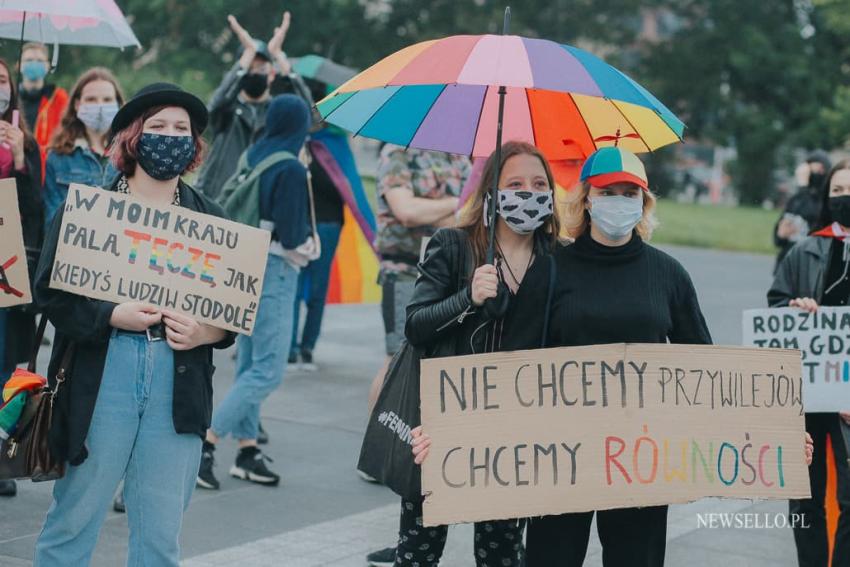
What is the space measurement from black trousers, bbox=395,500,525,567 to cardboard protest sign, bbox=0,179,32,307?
190 cm

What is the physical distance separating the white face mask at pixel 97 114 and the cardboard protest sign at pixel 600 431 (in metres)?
3.37

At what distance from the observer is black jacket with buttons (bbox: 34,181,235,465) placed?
12.5 ft

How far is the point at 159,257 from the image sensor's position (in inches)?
157

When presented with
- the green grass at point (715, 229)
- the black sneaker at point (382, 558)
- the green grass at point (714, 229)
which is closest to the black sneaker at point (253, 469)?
the black sneaker at point (382, 558)

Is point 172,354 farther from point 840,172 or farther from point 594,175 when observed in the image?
point 840,172

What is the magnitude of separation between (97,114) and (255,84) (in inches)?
86.2

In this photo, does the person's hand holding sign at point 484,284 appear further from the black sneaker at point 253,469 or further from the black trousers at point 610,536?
the black sneaker at point 253,469

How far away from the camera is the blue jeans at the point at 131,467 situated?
3846 mm

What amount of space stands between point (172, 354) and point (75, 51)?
29048 mm

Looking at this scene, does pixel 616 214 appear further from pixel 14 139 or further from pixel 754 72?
pixel 754 72

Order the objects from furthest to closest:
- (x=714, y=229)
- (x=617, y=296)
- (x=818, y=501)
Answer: (x=714, y=229), (x=818, y=501), (x=617, y=296)

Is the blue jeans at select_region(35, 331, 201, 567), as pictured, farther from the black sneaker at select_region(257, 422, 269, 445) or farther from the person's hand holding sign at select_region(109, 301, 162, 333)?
the black sneaker at select_region(257, 422, 269, 445)

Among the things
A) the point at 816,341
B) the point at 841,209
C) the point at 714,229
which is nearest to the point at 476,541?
the point at 816,341

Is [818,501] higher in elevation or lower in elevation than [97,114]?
lower
